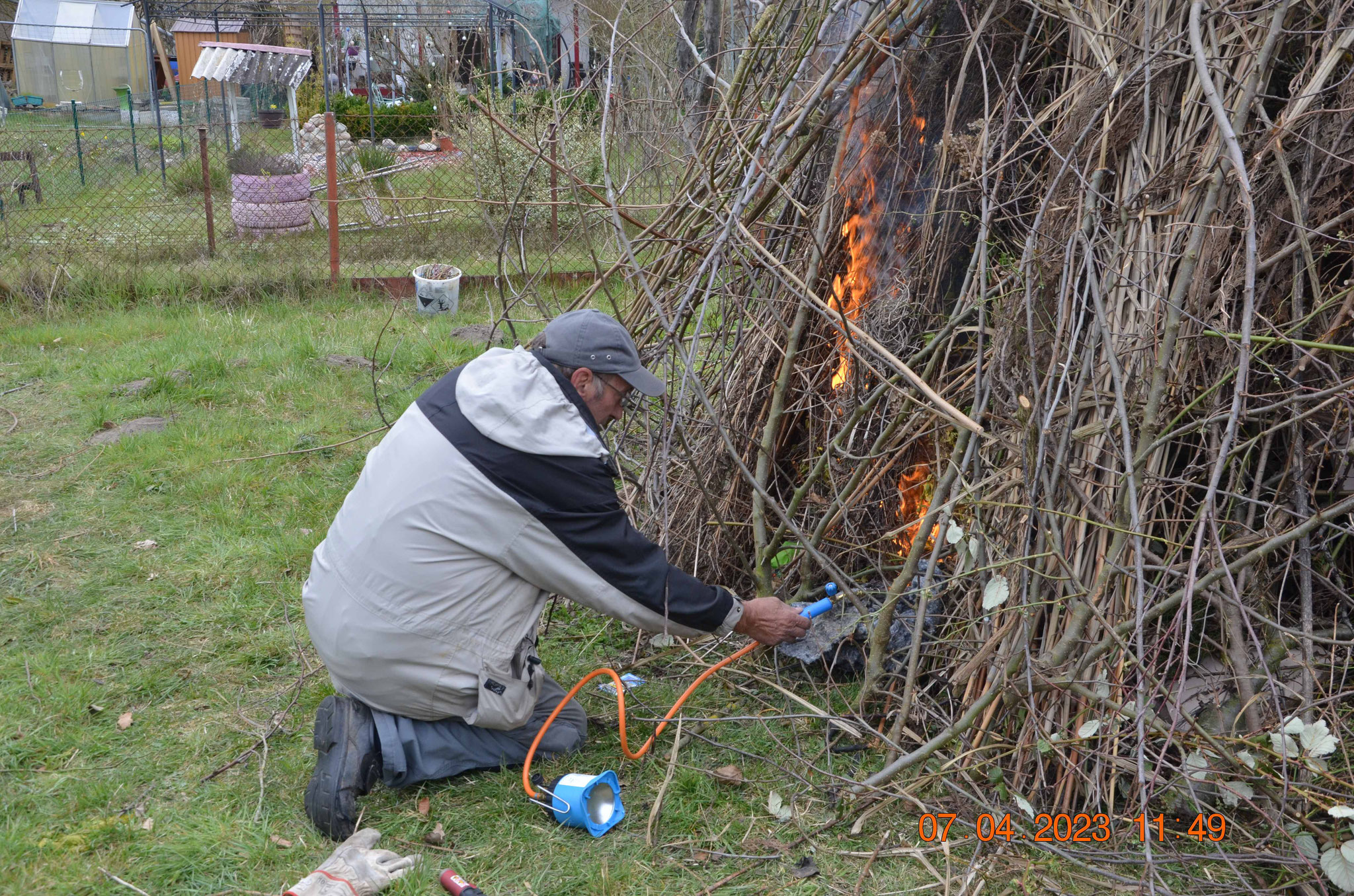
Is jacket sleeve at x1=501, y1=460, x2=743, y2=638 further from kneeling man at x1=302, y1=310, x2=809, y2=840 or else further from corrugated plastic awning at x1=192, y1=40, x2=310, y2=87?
corrugated plastic awning at x1=192, y1=40, x2=310, y2=87

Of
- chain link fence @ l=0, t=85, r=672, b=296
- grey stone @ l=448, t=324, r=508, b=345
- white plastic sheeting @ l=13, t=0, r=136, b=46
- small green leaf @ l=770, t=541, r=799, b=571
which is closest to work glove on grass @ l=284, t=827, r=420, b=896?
small green leaf @ l=770, t=541, r=799, b=571

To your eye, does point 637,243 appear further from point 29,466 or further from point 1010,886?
point 29,466

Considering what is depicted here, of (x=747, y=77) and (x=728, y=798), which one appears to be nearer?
(x=728, y=798)

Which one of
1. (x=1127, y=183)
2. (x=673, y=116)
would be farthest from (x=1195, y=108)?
→ (x=673, y=116)

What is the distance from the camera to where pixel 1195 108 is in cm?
280

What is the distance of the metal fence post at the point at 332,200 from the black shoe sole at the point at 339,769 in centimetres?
568

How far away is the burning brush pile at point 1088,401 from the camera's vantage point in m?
2.56

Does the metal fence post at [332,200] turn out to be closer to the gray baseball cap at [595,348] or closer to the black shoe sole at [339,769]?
the gray baseball cap at [595,348]

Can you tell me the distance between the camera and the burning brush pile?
256cm

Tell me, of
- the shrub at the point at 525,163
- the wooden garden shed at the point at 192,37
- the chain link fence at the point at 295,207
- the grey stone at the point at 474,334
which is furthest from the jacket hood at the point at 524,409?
the wooden garden shed at the point at 192,37

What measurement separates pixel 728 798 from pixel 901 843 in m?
0.49

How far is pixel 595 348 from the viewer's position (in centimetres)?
285

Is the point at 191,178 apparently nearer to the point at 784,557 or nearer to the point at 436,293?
the point at 436,293

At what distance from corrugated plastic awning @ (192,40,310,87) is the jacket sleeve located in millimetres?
13851
